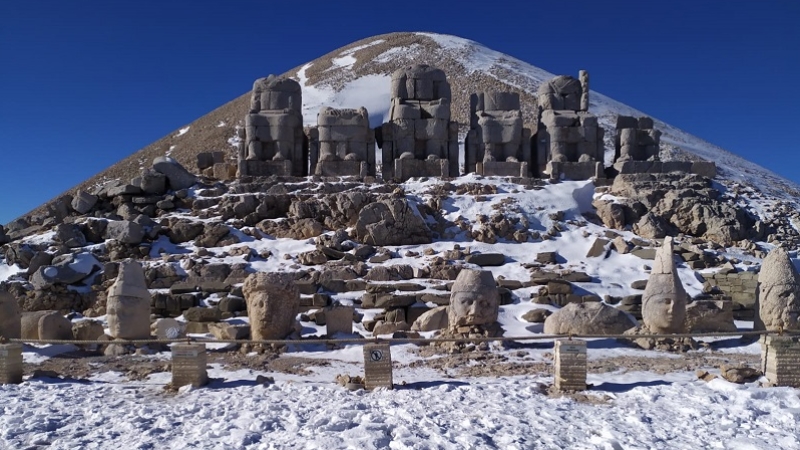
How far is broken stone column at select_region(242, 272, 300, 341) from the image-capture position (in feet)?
34.2

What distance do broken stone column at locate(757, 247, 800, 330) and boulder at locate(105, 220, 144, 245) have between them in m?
13.6

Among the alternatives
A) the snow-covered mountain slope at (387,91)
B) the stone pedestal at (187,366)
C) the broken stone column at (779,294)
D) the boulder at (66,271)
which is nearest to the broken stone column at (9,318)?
the boulder at (66,271)

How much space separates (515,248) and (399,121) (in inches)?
259

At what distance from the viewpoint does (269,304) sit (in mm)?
10406

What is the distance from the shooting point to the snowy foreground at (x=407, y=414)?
604 centimetres

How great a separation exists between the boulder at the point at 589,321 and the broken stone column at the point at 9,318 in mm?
8863

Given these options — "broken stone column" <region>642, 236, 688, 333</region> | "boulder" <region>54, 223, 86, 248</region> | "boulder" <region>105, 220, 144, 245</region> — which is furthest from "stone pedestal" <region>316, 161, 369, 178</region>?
"broken stone column" <region>642, 236, 688, 333</region>

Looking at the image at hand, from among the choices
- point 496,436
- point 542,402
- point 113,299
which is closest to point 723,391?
point 542,402

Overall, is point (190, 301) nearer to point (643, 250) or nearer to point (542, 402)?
point (542, 402)

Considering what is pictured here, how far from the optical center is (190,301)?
12930mm

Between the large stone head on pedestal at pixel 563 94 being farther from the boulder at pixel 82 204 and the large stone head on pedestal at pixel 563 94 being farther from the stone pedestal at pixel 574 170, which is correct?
the boulder at pixel 82 204

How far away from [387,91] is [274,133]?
37931 mm

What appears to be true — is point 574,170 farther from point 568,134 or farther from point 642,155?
point 642,155

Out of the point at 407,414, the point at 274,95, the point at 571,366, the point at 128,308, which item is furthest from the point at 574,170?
the point at 407,414
